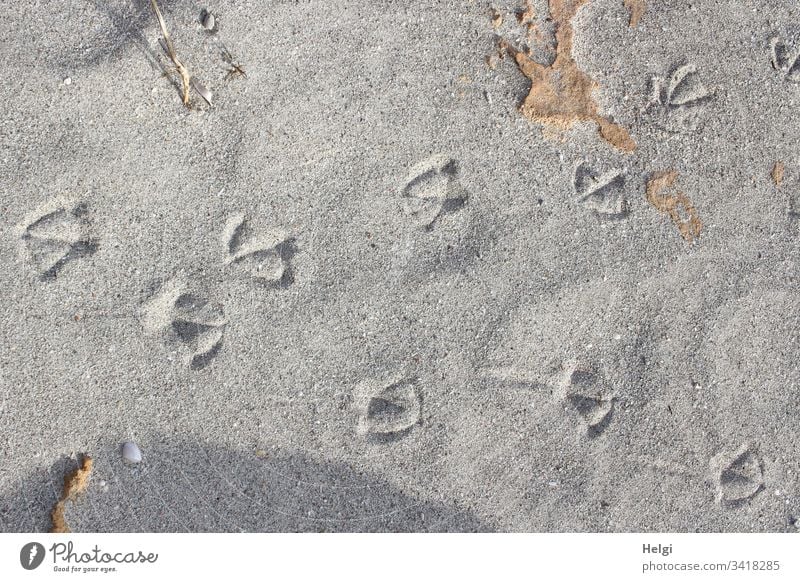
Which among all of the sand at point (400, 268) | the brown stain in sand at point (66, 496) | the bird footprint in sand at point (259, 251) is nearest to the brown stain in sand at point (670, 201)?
the sand at point (400, 268)

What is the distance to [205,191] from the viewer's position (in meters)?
1.91

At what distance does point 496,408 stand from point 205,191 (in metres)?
1.23

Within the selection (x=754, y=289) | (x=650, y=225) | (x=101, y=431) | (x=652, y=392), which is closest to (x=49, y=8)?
(x=101, y=431)

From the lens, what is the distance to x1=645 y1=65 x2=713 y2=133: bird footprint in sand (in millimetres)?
2037

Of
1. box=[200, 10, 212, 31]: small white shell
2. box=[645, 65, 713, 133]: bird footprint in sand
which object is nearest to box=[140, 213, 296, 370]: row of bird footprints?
box=[200, 10, 212, 31]: small white shell

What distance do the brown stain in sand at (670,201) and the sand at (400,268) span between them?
0.03 ft

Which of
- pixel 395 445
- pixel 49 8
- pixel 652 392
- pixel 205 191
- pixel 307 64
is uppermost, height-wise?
pixel 49 8

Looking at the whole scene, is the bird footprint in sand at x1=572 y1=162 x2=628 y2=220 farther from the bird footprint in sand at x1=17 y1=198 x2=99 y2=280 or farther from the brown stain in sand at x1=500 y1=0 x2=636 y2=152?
the bird footprint in sand at x1=17 y1=198 x2=99 y2=280

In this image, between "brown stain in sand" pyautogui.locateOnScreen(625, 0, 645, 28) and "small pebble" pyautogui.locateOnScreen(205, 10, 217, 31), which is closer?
"small pebble" pyautogui.locateOnScreen(205, 10, 217, 31)

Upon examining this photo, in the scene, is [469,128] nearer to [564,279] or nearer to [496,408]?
[564,279]

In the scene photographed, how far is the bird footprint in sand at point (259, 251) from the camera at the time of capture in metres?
1.92

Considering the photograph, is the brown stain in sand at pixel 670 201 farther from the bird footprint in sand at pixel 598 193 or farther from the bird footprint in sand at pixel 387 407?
the bird footprint in sand at pixel 387 407

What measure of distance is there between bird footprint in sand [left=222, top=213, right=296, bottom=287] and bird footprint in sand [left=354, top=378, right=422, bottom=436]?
463 millimetres

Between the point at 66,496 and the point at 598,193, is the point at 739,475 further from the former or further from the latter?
the point at 66,496
